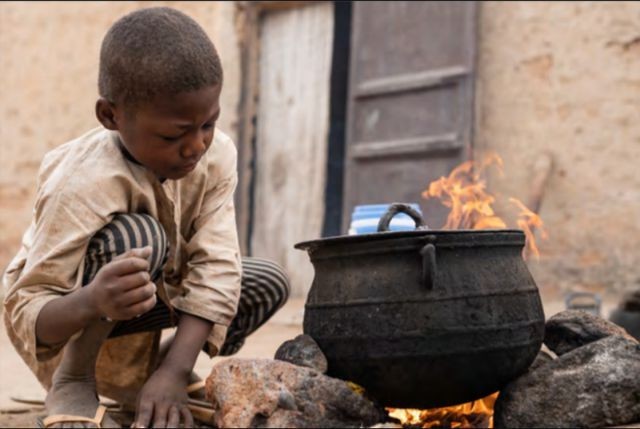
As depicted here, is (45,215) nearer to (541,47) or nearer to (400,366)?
(400,366)

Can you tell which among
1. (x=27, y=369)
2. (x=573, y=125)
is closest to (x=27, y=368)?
(x=27, y=369)

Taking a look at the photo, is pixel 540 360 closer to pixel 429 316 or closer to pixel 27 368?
pixel 429 316

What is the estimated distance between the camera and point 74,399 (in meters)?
2.25

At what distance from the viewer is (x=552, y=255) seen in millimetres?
5582

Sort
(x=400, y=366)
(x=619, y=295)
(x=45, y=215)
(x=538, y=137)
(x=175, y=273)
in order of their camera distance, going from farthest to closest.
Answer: (x=538, y=137) → (x=619, y=295) → (x=175, y=273) → (x=45, y=215) → (x=400, y=366)

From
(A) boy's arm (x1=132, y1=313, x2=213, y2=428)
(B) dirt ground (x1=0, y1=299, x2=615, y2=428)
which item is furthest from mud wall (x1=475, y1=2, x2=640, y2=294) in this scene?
(A) boy's arm (x1=132, y1=313, x2=213, y2=428)

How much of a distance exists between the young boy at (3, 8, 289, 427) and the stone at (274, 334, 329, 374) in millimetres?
303

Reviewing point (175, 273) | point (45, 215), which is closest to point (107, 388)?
point (175, 273)

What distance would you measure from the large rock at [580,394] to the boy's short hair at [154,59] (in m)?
1.04

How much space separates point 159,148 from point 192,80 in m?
0.20

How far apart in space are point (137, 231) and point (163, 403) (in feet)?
1.43

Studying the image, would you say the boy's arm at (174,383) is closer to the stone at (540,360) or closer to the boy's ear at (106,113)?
the boy's ear at (106,113)

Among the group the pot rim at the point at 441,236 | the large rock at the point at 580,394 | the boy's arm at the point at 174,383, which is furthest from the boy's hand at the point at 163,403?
the large rock at the point at 580,394

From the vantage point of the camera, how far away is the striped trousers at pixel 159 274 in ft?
7.21
